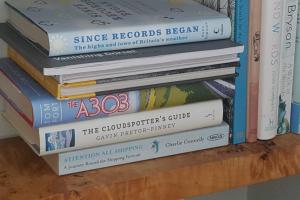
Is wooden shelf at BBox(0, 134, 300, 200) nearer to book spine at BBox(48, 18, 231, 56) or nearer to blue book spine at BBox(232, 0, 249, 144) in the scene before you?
blue book spine at BBox(232, 0, 249, 144)

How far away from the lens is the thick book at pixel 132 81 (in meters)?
0.71

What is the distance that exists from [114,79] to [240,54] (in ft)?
0.58

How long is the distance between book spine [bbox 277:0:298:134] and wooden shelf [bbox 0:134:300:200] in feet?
0.09

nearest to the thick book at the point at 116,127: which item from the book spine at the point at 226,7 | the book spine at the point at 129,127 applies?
the book spine at the point at 129,127

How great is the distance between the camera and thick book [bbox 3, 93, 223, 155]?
2.39ft

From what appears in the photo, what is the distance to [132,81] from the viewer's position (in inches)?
29.3

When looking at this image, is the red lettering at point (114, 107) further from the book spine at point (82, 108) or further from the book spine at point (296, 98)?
the book spine at point (296, 98)

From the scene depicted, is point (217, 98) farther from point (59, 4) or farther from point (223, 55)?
point (59, 4)

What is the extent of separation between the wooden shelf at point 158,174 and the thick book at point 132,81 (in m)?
0.10

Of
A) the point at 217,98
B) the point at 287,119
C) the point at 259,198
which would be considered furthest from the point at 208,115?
the point at 259,198

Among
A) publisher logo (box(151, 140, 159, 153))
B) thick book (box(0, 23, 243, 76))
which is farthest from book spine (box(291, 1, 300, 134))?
publisher logo (box(151, 140, 159, 153))

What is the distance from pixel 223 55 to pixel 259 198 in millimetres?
460

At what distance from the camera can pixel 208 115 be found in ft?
2.66

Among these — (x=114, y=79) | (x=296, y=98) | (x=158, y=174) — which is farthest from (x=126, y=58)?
(x=296, y=98)
